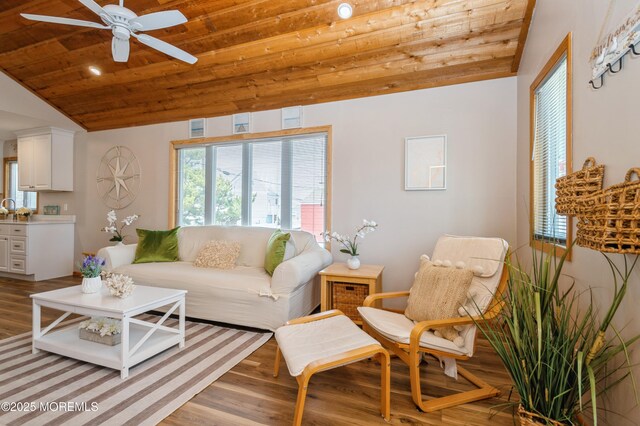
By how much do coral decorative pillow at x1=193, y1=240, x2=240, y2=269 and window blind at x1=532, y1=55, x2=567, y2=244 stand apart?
2.82 m

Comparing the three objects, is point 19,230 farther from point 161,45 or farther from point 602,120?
point 602,120

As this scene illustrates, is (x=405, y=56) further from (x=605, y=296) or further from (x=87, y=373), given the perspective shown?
(x=87, y=373)

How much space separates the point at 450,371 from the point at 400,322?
422mm

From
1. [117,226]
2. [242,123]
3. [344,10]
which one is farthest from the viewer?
[117,226]

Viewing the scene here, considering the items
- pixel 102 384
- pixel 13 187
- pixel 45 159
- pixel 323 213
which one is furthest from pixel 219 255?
pixel 13 187

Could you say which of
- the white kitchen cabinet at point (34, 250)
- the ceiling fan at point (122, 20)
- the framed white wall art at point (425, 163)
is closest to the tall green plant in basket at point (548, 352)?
the framed white wall art at point (425, 163)

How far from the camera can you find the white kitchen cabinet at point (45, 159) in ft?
15.7

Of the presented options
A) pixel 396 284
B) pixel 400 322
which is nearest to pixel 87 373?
pixel 400 322

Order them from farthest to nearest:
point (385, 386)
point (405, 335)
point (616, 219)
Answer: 1. point (405, 335)
2. point (385, 386)
3. point (616, 219)

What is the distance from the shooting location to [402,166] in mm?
3268

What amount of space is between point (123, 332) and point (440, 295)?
6.73ft

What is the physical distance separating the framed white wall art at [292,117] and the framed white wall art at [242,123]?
1.70ft

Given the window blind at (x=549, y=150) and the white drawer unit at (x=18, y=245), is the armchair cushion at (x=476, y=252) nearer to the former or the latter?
the window blind at (x=549, y=150)

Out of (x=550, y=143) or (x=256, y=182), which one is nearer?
(x=550, y=143)
